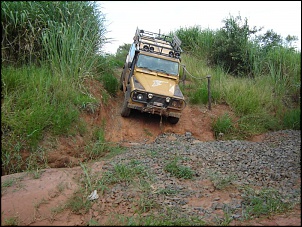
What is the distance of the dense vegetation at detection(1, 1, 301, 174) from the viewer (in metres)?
5.42

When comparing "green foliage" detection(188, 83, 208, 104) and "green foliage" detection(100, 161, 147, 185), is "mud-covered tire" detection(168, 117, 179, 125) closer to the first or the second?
"green foliage" detection(188, 83, 208, 104)

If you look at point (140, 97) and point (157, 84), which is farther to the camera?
point (157, 84)

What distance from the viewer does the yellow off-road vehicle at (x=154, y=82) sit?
26.8 ft

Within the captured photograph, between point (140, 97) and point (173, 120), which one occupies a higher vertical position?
point (140, 97)

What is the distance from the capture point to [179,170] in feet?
16.5

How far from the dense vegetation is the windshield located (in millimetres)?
1229

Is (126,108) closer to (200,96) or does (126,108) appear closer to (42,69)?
(42,69)

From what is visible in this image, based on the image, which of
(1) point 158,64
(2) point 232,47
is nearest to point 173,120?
(1) point 158,64

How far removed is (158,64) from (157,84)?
2.59 ft

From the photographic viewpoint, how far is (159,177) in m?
4.88

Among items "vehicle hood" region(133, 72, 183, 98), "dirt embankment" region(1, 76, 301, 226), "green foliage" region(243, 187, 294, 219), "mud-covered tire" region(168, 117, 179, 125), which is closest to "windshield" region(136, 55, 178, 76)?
"vehicle hood" region(133, 72, 183, 98)

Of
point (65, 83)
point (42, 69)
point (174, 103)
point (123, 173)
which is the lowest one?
point (123, 173)

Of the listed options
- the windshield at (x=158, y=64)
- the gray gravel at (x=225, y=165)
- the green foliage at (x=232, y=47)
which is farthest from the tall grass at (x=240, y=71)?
the windshield at (x=158, y=64)

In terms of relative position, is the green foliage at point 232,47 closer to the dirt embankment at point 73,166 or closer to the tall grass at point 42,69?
the dirt embankment at point 73,166
